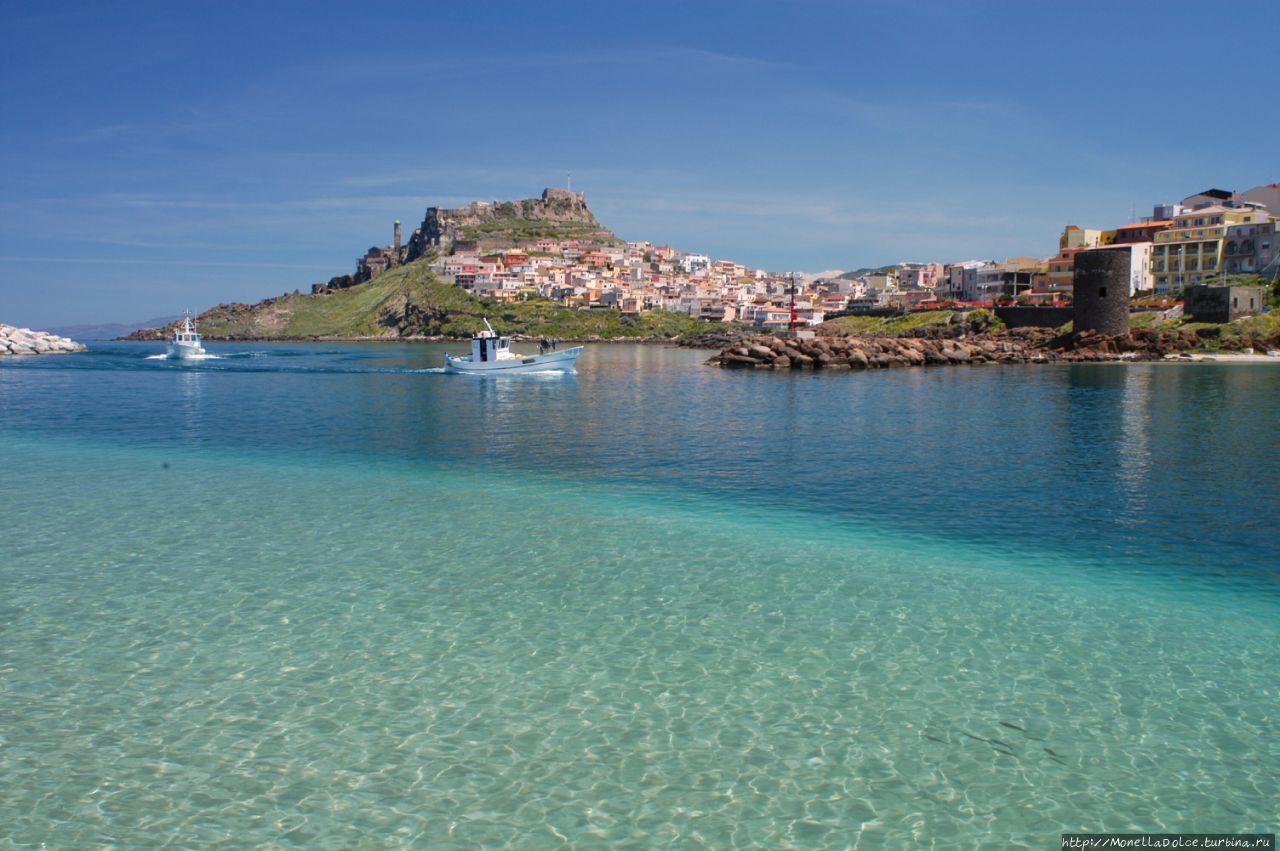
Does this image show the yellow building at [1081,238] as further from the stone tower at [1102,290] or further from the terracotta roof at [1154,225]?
the stone tower at [1102,290]

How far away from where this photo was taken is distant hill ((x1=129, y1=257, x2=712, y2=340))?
469 ft

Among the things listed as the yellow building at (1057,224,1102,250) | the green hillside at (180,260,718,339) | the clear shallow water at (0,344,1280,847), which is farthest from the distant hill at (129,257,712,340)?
the clear shallow water at (0,344,1280,847)

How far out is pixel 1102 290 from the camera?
2729 inches

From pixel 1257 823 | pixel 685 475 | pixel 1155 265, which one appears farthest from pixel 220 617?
pixel 1155 265

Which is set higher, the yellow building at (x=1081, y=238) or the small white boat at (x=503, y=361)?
the yellow building at (x=1081, y=238)

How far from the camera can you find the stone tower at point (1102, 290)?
2685 inches

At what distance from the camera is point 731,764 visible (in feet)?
22.7

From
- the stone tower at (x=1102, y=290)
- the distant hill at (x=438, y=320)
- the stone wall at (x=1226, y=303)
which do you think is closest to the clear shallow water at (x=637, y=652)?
the stone tower at (x=1102, y=290)

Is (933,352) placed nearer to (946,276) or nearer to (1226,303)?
(1226,303)

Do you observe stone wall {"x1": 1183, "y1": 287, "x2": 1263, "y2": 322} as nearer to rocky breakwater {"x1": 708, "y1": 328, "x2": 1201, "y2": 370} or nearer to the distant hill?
rocky breakwater {"x1": 708, "y1": 328, "x2": 1201, "y2": 370}

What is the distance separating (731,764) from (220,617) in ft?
22.1

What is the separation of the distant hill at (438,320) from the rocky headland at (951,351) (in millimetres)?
67355

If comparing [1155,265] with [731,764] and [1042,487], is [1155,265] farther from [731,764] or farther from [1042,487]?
[731,764]

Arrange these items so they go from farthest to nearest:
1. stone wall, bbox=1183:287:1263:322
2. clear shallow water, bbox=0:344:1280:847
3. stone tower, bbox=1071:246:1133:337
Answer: stone wall, bbox=1183:287:1263:322 < stone tower, bbox=1071:246:1133:337 < clear shallow water, bbox=0:344:1280:847
